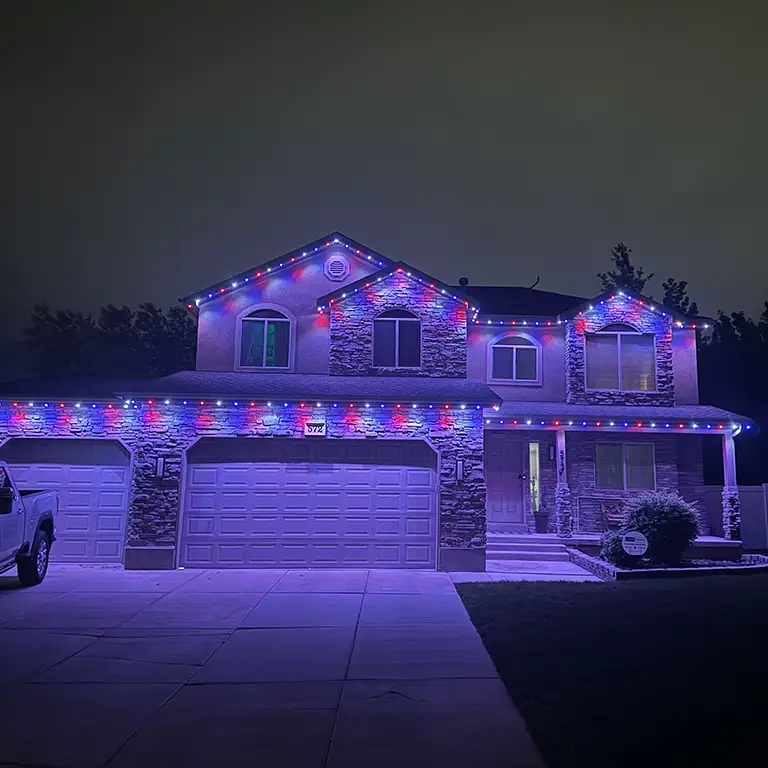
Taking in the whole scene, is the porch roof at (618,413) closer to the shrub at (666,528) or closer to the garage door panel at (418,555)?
the shrub at (666,528)

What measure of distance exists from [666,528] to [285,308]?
10145 millimetres

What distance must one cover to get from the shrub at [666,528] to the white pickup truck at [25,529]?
11581 mm

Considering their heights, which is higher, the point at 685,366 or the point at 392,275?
the point at 392,275

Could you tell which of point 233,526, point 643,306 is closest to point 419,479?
point 233,526

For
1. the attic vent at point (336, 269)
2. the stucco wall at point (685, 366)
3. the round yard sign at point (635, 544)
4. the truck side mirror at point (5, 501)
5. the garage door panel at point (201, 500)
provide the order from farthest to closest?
the stucco wall at point (685, 366), the attic vent at point (336, 269), the garage door panel at point (201, 500), the round yard sign at point (635, 544), the truck side mirror at point (5, 501)

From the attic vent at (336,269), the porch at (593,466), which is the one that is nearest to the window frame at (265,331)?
the attic vent at (336,269)

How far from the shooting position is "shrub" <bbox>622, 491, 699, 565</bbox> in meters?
13.5

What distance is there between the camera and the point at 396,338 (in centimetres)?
1588

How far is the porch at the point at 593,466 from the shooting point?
642 inches

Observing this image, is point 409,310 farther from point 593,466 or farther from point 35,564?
point 35,564

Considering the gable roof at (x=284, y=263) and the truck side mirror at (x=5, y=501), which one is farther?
the gable roof at (x=284, y=263)

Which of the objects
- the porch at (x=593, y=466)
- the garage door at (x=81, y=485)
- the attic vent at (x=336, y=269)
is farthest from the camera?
the attic vent at (x=336, y=269)

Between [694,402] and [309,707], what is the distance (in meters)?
15.3

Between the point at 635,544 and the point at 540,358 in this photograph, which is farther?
the point at 540,358
